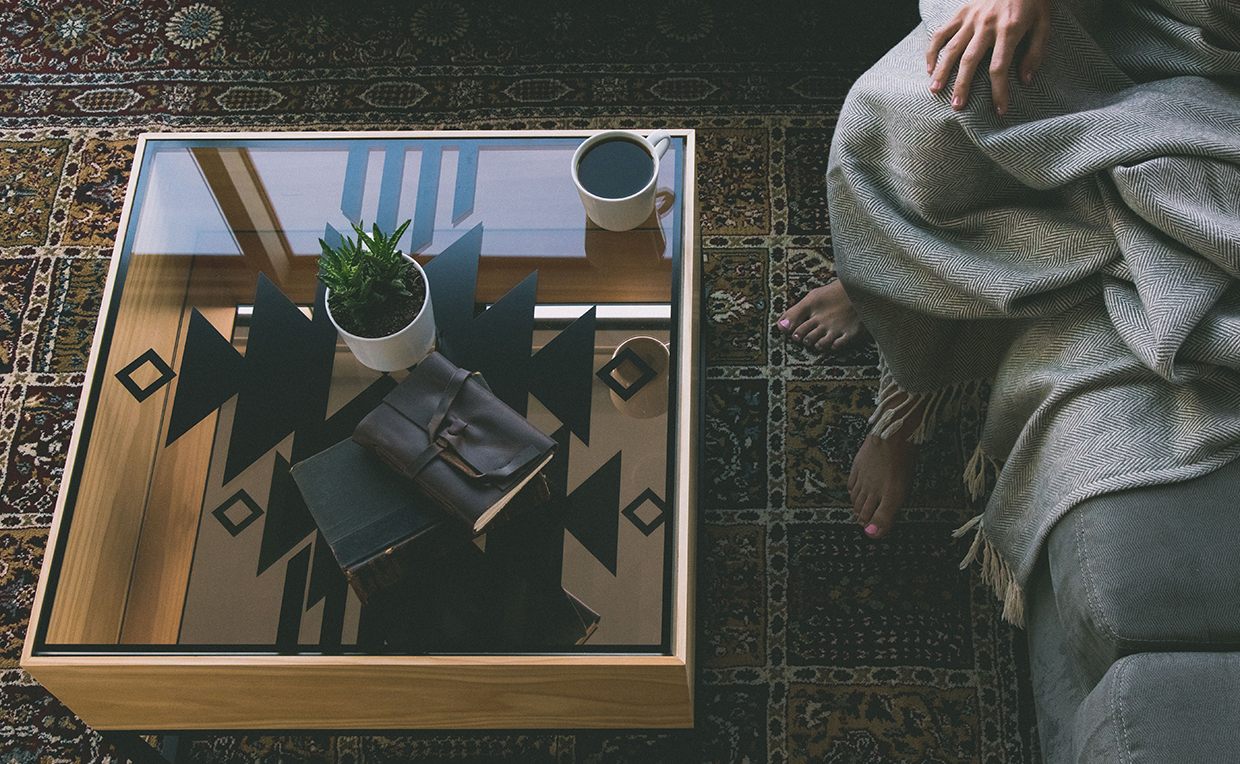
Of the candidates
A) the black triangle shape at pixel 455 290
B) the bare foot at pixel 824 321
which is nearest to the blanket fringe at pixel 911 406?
the bare foot at pixel 824 321

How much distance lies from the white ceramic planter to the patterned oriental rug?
0.43 m

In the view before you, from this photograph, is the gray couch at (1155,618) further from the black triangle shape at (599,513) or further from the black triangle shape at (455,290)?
the black triangle shape at (455,290)

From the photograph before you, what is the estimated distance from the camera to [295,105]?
164cm

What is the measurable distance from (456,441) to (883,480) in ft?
2.12

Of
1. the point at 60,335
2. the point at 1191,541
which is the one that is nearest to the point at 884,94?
the point at 1191,541

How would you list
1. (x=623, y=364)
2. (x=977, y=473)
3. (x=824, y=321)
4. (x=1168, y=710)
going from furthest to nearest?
(x=824, y=321) → (x=977, y=473) → (x=623, y=364) → (x=1168, y=710)

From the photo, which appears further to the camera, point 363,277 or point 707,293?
point 707,293

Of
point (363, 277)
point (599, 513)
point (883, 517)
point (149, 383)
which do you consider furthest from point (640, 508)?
point (149, 383)

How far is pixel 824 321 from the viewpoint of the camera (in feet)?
4.61

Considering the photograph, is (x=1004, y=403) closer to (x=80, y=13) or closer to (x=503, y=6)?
(x=503, y=6)

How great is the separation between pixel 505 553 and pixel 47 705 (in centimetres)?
77

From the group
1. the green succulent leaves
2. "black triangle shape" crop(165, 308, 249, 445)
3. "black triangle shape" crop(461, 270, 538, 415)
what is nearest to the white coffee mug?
"black triangle shape" crop(461, 270, 538, 415)

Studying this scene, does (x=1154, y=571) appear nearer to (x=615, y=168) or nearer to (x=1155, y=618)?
(x=1155, y=618)

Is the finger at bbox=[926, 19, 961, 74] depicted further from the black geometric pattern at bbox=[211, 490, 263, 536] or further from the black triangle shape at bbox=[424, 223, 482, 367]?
the black geometric pattern at bbox=[211, 490, 263, 536]
